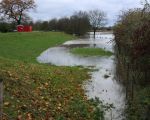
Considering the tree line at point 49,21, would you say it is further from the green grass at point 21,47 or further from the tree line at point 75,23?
the green grass at point 21,47

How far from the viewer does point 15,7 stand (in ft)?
254

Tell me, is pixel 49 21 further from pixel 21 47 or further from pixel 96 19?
pixel 21 47

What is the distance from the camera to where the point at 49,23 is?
112250mm

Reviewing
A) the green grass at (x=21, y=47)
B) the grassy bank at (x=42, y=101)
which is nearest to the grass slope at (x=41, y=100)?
the grassy bank at (x=42, y=101)

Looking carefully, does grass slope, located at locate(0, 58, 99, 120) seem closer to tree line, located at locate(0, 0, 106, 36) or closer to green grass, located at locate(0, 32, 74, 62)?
green grass, located at locate(0, 32, 74, 62)

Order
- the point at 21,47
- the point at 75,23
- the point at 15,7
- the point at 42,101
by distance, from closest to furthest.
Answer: the point at 42,101, the point at 21,47, the point at 15,7, the point at 75,23

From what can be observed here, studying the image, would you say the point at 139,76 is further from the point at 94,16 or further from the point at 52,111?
the point at 94,16

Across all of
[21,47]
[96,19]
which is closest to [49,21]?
[96,19]

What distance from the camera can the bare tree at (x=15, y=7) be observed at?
249ft

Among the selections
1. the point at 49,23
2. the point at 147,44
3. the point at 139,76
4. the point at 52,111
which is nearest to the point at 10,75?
the point at 52,111

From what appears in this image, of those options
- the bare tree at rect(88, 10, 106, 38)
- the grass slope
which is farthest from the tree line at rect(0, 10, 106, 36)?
the grass slope

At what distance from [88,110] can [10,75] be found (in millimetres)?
2746

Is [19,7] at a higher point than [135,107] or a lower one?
higher

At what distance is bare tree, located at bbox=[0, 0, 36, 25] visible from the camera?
75.8 metres
